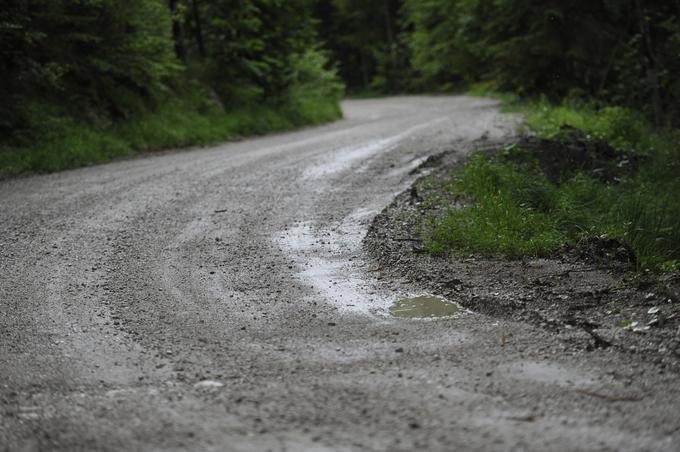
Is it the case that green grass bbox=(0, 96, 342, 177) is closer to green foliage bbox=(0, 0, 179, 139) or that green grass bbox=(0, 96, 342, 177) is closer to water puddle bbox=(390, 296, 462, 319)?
green foliage bbox=(0, 0, 179, 139)

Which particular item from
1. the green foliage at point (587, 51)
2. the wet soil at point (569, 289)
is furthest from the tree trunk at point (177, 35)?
the wet soil at point (569, 289)

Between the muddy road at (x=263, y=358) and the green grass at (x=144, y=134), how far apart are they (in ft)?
13.4

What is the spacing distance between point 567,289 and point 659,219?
95.0 inches

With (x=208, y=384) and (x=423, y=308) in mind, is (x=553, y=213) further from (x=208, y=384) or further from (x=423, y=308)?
(x=208, y=384)

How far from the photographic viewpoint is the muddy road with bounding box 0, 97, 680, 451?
11.1 feet

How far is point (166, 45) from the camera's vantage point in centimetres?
1661

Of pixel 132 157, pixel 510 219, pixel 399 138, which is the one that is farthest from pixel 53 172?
pixel 510 219

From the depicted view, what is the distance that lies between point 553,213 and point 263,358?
4.43 m

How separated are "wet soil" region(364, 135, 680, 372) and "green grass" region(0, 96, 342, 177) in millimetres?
7415

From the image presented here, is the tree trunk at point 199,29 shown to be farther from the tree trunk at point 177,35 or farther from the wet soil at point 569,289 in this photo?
the wet soil at point 569,289

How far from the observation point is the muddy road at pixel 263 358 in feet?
11.1

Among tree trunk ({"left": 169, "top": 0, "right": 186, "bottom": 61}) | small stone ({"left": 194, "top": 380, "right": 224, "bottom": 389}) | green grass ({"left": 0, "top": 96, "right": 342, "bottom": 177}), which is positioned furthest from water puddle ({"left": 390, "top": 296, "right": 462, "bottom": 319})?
tree trunk ({"left": 169, "top": 0, "right": 186, "bottom": 61})

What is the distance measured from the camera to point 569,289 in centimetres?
546

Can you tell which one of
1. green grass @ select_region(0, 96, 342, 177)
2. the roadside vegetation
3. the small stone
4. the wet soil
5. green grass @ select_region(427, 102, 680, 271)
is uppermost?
the roadside vegetation
